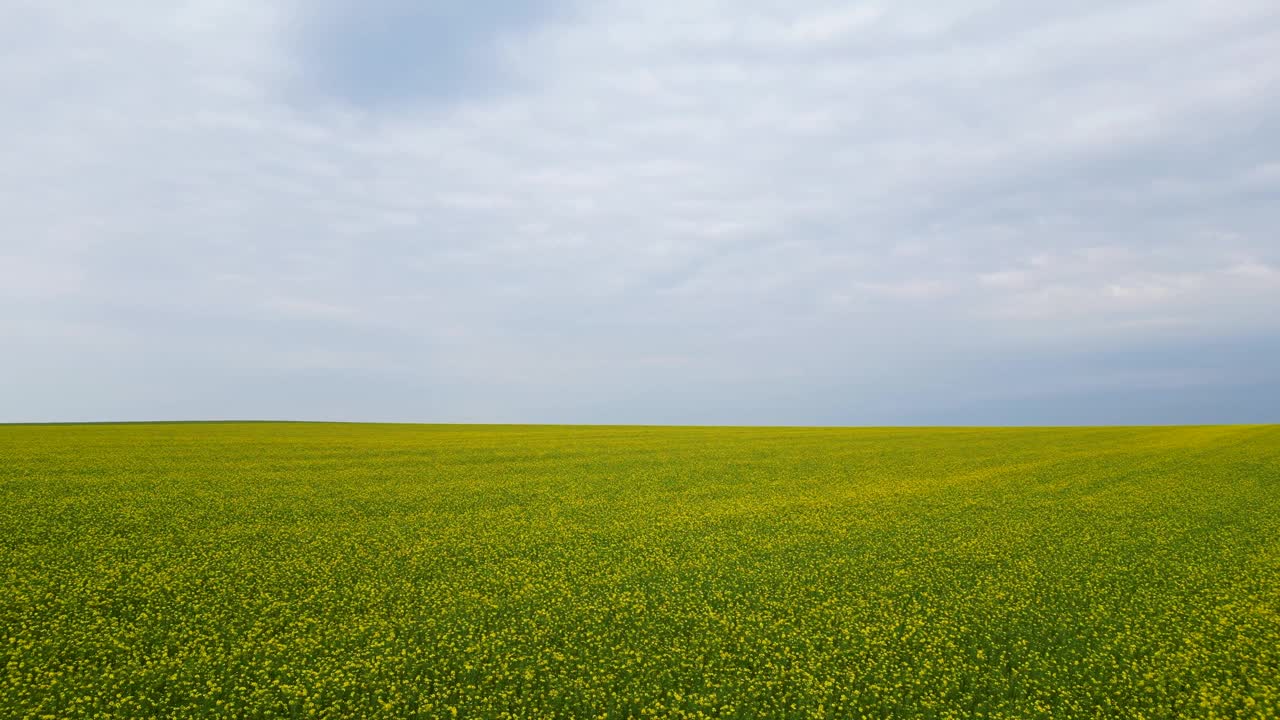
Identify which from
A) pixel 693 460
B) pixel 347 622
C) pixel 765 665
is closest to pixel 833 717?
pixel 765 665

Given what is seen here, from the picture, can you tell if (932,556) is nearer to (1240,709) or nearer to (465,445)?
(1240,709)

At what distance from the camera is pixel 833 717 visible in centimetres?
715

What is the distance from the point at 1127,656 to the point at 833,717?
14.7 feet

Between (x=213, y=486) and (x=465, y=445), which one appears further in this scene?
(x=465, y=445)

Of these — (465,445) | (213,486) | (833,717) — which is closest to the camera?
(833,717)

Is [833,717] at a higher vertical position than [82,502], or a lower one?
lower

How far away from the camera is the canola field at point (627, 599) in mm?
7473

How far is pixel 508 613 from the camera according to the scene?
9734 millimetres

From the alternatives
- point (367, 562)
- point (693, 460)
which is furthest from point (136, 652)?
point (693, 460)

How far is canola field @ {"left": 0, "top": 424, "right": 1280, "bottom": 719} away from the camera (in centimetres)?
747

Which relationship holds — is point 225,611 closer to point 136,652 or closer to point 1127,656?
point 136,652

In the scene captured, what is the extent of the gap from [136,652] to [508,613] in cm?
467

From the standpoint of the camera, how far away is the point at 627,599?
33.8ft

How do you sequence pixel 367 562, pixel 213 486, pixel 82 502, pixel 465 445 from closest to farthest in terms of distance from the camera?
1. pixel 367 562
2. pixel 82 502
3. pixel 213 486
4. pixel 465 445
